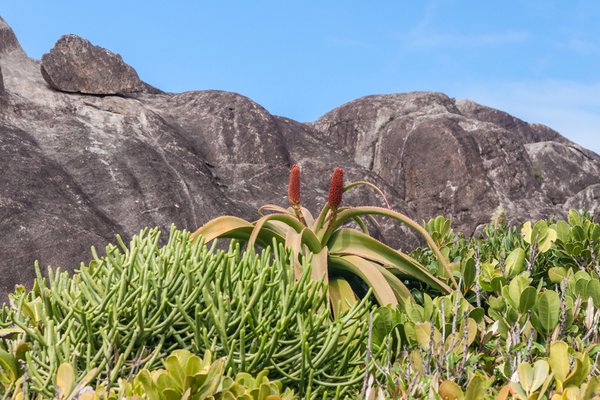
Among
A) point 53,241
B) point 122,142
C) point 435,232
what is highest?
point 122,142

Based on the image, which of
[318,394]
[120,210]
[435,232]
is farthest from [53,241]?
[318,394]

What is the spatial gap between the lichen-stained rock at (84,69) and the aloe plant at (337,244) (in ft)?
27.9

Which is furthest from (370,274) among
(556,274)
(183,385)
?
(183,385)

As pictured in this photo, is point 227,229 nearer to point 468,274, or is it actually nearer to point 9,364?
point 468,274

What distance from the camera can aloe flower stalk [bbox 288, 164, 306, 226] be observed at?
421 centimetres

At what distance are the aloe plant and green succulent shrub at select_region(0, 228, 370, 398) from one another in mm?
999

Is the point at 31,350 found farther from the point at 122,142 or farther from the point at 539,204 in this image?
A: the point at 539,204

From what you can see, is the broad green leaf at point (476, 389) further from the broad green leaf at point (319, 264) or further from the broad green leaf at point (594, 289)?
the broad green leaf at point (319, 264)

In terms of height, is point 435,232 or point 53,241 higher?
point 435,232

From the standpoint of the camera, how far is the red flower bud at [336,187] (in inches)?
161

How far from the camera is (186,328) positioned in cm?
293

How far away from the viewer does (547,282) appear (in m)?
4.66

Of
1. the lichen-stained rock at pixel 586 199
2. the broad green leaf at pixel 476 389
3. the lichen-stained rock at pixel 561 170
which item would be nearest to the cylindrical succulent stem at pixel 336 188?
the broad green leaf at pixel 476 389

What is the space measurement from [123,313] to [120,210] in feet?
22.8
